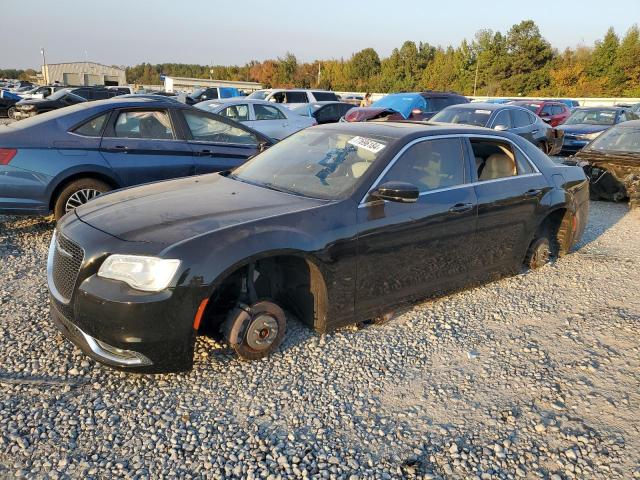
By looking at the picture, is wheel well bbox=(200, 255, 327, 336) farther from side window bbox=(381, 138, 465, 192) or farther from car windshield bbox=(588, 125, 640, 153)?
car windshield bbox=(588, 125, 640, 153)

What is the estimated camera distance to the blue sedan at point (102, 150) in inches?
206

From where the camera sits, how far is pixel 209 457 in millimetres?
2408

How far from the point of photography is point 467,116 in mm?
10688

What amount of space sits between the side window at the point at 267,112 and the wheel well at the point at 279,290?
28.9 feet

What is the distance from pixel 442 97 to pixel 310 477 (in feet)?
49.9

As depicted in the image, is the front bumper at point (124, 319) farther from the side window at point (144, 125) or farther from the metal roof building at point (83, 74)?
the metal roof building at point (83, 74)

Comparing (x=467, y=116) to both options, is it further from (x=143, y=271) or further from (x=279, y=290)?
(x=143, y=271)

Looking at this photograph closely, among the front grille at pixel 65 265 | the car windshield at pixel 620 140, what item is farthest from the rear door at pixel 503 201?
the car windshield at pixel 620 140

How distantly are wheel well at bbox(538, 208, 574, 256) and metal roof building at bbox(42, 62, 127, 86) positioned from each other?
64593mm

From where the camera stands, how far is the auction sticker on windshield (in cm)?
380

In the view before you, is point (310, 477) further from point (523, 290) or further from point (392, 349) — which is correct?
point (523, 290)

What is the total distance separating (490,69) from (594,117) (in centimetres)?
4657

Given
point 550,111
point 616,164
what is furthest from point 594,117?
point 616,164

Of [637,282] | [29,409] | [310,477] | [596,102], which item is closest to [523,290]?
[637,282]
